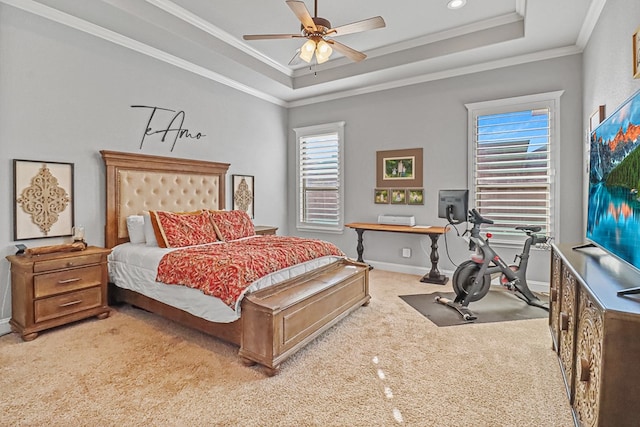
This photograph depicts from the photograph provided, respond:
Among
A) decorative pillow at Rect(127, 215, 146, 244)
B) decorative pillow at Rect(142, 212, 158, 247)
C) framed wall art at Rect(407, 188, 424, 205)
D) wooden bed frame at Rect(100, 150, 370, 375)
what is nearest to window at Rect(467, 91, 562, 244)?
framed wall art at Rect(407, 188, 424, 205)

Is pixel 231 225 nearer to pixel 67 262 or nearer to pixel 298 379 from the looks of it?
pixel 67 262

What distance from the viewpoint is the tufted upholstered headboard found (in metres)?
3.72

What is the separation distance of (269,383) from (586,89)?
14.5 feet

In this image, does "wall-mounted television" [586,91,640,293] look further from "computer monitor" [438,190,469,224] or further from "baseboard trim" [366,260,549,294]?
"baseboard trim" [366,260,549,294]

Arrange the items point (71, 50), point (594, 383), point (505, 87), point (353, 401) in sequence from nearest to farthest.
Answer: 1. point (594, 383)
2. point (353, 401)
3. point (71, 50)
4. point (505, 87)

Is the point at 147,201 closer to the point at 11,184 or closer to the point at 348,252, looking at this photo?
the point at 11,184

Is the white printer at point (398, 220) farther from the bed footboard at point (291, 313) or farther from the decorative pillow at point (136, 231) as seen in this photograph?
the decorative pillow at point (136, 231)

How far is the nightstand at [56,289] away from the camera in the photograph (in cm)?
281

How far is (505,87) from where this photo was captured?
432cm

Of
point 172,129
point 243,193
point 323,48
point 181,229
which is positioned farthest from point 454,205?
point 172,129

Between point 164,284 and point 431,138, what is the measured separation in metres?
4.02

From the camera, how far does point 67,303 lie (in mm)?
3018

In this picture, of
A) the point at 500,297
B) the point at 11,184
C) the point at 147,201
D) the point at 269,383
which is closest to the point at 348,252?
the point at 500,297

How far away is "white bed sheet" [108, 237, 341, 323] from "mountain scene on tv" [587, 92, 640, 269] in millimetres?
2241
